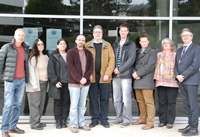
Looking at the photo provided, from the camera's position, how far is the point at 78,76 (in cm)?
538

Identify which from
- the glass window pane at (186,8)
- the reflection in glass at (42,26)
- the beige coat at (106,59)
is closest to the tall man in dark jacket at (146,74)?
the beige coat at (106,59)

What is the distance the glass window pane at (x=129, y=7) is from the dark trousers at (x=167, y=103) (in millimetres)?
1806

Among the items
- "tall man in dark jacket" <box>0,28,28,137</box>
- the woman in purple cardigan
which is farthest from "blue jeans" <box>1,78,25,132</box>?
the woman in purple cardigan

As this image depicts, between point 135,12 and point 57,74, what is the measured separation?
90.8 inches

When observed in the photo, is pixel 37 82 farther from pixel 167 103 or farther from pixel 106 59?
pixel 167 103

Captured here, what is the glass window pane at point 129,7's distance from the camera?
21.7ft

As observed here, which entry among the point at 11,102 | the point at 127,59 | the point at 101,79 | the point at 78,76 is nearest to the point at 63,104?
the point at 78,76

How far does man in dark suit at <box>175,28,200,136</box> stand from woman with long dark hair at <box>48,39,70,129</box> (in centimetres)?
210

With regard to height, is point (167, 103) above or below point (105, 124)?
above

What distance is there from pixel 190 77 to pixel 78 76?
6.59 ft

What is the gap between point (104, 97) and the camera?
590 cm

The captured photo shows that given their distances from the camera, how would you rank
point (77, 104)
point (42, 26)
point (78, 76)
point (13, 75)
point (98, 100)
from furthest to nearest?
1. point (42, 26)
2. point (98, 100)
3. point (77, 104)
4. point (78, 76)
5. point (13, 75)

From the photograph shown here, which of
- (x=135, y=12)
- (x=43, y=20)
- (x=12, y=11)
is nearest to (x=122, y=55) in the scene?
(x=135, y=12)

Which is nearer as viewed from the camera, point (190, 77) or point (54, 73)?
point (190, 77)
